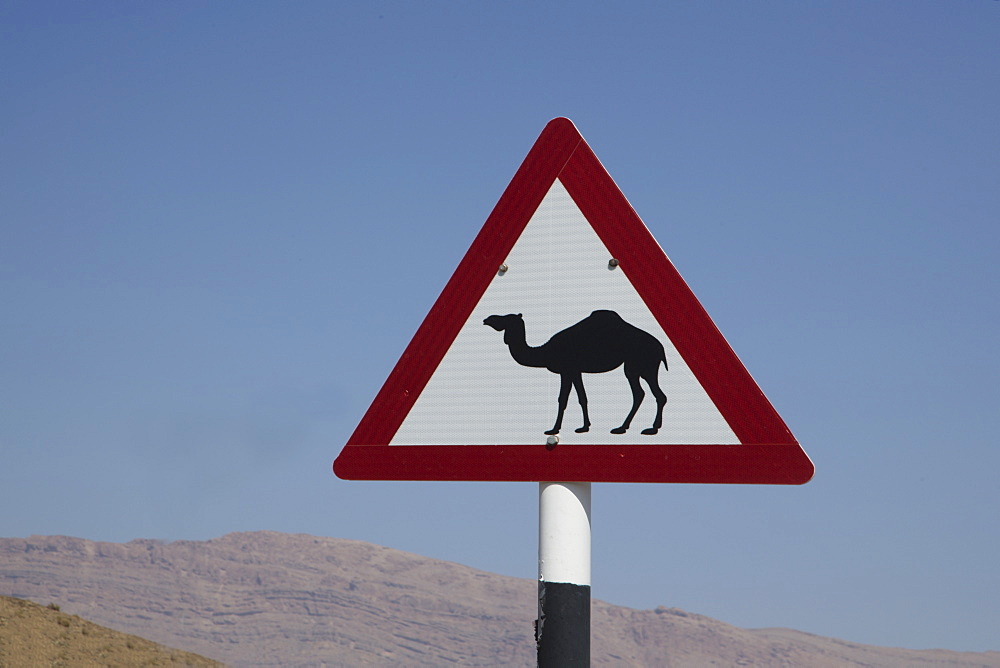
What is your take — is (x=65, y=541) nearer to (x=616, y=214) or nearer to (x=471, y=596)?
(x=471, y=596)

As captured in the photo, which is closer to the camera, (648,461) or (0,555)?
(648,461)

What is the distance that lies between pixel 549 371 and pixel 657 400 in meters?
0.31

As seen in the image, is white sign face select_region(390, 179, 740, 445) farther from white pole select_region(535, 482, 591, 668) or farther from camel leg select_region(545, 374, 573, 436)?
white pole select_region(535, 482, 591, 668)

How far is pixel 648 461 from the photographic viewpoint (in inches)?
111

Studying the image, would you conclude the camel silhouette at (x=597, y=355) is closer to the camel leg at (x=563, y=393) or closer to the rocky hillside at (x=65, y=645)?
the camel leg at (x=563, y=393)

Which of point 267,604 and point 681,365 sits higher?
point 267,604

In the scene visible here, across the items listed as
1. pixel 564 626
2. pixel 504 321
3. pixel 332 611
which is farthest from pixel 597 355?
pixel 332 611

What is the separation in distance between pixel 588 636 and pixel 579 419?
1.90 feet

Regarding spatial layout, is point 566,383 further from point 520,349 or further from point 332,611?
point 332,611

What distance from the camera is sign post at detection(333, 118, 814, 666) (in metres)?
2.81

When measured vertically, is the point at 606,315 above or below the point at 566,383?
above

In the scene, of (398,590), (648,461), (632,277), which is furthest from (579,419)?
(398,590)

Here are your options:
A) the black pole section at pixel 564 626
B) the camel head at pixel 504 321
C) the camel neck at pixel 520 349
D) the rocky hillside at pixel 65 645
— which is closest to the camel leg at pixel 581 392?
the camel neck at pixel 520 349

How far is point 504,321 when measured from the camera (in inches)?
121
